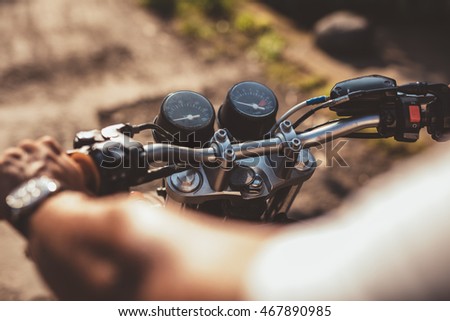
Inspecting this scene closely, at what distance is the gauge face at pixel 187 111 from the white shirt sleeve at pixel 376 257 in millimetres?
871

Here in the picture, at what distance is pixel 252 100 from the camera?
7.02 feet

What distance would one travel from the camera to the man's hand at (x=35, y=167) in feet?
4.94

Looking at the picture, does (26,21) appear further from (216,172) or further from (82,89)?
(216,172)

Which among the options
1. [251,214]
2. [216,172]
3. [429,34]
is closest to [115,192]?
[216,172]

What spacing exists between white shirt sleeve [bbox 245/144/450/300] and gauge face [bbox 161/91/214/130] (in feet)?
2.86

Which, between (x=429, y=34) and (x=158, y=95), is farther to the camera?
(x=429, y=34)

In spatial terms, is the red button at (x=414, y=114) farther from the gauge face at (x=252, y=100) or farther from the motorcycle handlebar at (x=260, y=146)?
the gauge face at (x=252, y=100)

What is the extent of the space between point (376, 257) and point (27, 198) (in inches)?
34.4

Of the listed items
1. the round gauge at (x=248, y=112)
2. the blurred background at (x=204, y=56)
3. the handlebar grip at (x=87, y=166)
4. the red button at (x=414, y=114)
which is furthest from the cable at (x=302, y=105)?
the blurred background at (x=204, y=56)

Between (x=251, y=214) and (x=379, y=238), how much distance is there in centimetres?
90

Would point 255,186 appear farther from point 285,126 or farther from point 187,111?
point 187,111

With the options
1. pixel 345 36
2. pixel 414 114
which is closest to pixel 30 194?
pixel 414 114

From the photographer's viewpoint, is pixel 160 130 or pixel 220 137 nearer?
pixel 220 137

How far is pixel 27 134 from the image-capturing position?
4.70 m
